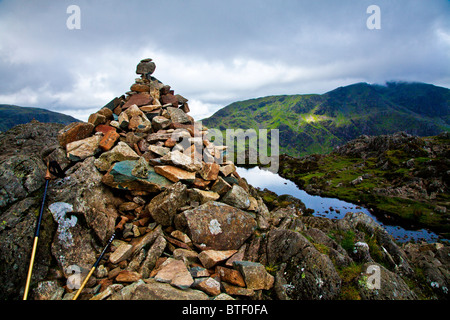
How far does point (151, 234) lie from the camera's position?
7723 mm

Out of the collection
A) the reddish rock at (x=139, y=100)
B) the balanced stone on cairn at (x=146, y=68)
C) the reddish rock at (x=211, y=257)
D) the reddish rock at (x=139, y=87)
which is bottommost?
the reddish rock at (x=211, y=257)

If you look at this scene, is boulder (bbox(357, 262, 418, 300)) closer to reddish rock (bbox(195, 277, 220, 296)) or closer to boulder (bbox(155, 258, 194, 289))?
reddish rock (bbox(195, 277, 220, 296))

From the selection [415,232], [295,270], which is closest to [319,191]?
[415,232]

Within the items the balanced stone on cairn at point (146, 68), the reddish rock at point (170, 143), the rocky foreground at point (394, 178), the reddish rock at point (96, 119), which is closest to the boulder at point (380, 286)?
the reddish rock at point (170, 143)

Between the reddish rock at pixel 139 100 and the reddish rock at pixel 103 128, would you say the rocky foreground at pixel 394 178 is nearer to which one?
the reddish rock at pixel 139 100

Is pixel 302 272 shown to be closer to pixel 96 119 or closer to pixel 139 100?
pixel 96 119

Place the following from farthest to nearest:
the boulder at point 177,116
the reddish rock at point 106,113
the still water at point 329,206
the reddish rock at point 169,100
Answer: the still water at point 329,206
the reddish rock at point 169,100
the boulder at point 177,116
the reddish rock at point 106,113

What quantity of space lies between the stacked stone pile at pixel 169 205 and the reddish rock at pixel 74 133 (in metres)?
0.04

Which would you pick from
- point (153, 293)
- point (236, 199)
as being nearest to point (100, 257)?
point (153, 293)

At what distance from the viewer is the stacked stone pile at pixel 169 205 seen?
6.55 meters

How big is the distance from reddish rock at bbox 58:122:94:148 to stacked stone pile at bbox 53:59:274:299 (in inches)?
1.6

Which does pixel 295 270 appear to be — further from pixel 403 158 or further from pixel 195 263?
pixel 403 158

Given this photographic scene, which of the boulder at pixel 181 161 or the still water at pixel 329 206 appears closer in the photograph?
the boulder at pixel 181 161

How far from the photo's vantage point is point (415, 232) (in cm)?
6372
